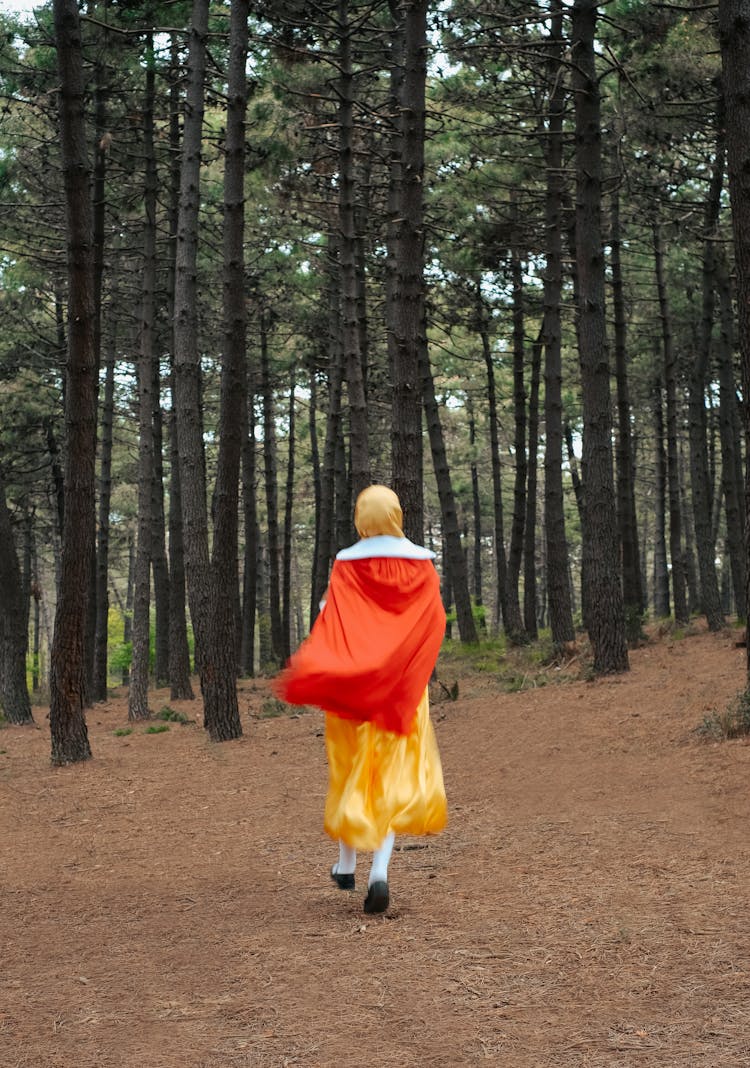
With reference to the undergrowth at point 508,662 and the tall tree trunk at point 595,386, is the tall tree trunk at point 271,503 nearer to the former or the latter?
the undergrowth at point 508,662

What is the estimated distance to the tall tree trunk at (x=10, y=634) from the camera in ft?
50.7

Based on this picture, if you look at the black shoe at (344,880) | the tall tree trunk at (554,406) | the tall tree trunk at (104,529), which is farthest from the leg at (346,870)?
the tall tree trunk at (104,529)

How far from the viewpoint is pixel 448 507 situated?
865 inches

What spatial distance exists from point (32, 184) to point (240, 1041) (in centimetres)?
1564

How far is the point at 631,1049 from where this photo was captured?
3.77m

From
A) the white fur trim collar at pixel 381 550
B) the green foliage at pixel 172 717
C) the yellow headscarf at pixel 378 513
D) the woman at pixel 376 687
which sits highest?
the yellow headscarf at pixel 378 513

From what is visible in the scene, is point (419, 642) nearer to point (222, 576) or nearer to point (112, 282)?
point (222, 576)

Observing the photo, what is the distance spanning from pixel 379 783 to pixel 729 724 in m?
4.45

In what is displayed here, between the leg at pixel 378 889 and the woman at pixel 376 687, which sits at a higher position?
the woman at pixel 376 687

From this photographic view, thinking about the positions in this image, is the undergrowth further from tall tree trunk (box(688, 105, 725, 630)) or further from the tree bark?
the tree bark

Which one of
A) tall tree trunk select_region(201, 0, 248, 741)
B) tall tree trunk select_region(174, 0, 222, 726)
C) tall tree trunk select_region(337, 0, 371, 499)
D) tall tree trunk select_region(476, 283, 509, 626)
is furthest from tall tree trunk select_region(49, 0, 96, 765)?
tall tree trunk select_region(476, 283, 509, 626)

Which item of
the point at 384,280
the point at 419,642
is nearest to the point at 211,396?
the point at 384,280

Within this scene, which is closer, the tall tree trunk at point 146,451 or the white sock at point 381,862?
the white sock at point 381,862

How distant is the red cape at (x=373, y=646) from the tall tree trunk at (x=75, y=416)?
5.74 meters
